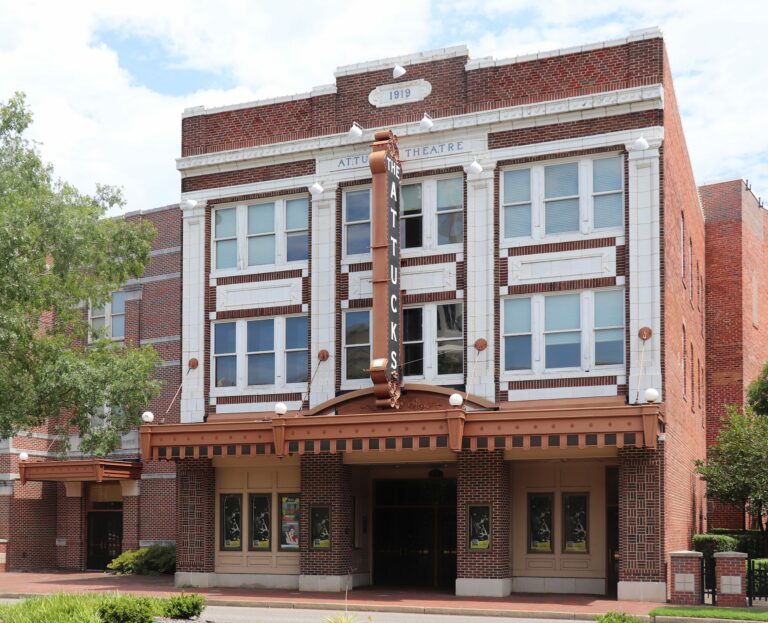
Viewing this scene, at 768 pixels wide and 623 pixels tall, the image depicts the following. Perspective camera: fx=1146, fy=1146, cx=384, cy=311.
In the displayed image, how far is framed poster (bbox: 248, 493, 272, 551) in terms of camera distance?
31031 millimetres

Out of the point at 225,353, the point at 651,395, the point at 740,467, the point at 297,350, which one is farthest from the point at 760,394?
the point at 225,353

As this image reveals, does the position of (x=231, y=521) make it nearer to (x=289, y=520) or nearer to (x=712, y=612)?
(x=289, y=520)

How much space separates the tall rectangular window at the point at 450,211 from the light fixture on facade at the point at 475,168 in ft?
1.61

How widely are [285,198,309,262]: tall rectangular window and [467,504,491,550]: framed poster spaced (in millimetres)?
8200

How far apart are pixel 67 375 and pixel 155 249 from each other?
40.6 ft

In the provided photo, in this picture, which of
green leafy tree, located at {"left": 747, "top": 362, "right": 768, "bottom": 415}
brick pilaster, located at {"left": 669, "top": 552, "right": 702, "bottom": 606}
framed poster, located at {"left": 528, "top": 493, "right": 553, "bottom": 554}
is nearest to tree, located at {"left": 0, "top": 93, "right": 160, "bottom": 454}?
framed poster, located at {"left": 528, "top": 493, "right": 553, "bottom": 554}

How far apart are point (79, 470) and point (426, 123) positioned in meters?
18.0

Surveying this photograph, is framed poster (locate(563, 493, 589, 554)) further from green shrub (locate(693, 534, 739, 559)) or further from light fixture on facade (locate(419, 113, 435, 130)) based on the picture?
light fixture on facade (locate(419, 113, 435, 130))

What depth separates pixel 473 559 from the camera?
27703 millimetres

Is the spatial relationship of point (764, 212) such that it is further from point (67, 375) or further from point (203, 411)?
point (67, 375)

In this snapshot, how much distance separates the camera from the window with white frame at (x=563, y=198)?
90.6 feet

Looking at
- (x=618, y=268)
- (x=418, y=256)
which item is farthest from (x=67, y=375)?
(x=618, y=268)

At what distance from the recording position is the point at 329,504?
1166 inches

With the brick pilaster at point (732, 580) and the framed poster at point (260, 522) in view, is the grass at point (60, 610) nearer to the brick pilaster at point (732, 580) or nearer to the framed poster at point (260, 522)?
the brick pilaster at point (732, 580)
